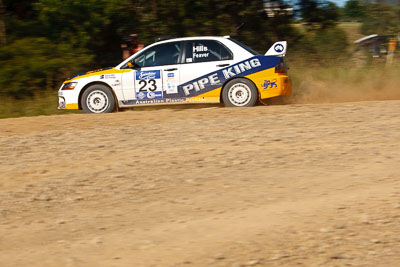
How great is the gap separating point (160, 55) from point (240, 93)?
1690 mm

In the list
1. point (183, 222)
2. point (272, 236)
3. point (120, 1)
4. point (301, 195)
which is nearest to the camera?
point (272, 236)

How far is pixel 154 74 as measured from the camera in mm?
11047

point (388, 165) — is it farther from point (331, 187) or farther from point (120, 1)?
point (120, 1)

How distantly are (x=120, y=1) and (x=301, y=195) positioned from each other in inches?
509

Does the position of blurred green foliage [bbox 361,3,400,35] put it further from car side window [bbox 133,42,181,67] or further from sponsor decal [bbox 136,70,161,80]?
sponsor decal [bbox 136,70,161,80]

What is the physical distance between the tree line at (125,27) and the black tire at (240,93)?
5.39 m

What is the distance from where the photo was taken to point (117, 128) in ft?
29.3

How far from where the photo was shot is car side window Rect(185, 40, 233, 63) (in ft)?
35.8

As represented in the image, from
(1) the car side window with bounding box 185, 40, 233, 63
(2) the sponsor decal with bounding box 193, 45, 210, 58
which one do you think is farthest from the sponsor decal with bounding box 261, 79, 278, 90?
(2) the sponsor decal with bounding box 193, 45, 210, 58

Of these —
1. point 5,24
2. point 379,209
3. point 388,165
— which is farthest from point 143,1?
point 379,209

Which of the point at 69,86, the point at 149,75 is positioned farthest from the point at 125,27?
the point at 149,75

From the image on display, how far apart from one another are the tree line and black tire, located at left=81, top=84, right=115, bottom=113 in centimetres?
436

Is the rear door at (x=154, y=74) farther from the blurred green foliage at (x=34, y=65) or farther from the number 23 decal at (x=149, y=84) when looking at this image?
the blurred green foliage at (x=34, y=65)

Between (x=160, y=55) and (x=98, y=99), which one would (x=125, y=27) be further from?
(x=160, y=55)
